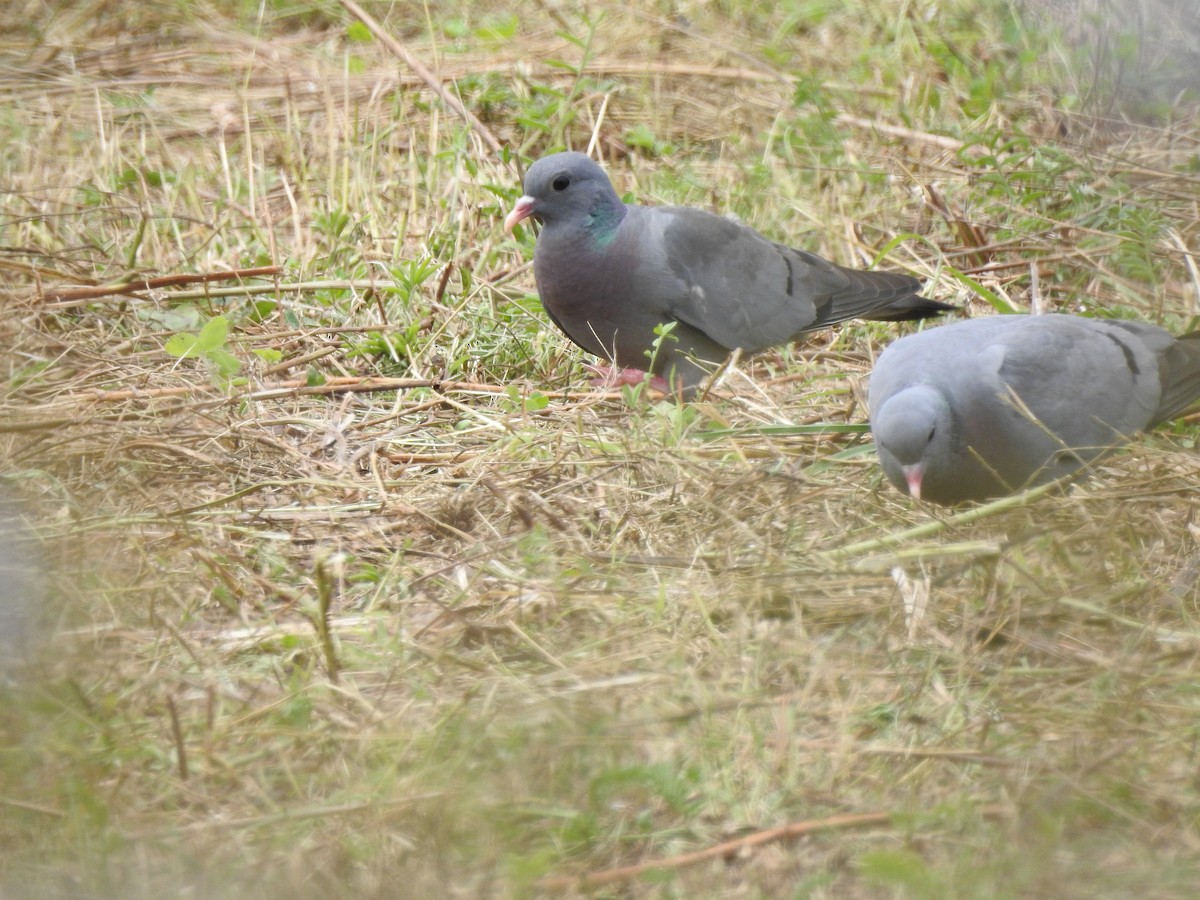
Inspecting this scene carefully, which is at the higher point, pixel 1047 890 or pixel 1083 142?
pixel 1083 142

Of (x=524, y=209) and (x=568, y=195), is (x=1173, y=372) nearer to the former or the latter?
(x=568, y=195)

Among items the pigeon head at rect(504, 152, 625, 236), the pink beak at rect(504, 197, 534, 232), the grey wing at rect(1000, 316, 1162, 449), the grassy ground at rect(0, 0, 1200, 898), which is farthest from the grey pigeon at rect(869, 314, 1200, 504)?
the pink beak at rect(504, 197, 534, 232)

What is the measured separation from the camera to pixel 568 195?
12.8ft

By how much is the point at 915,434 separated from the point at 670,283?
4.17ft

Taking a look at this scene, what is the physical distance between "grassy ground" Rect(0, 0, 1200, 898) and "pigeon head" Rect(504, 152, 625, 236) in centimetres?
50

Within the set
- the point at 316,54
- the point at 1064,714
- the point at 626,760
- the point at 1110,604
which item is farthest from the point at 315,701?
the point at 316,54

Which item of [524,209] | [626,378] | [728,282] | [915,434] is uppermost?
[524,209]

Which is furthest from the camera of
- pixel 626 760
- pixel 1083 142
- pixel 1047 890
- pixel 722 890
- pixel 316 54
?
pixel 316 54

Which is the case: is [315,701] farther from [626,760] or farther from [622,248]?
[622,248]

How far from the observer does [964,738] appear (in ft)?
7.70

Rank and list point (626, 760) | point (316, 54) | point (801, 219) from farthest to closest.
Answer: point (316, 54) → point (801, 219) → point (626, 760)

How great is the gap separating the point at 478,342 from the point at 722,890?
252 centimetres

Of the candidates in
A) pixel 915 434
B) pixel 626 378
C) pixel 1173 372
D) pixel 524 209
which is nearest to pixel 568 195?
pixel 524 209

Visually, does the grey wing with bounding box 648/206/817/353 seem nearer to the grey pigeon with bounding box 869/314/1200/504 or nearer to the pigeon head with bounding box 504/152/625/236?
the pigeon head with bounding box 504/152/625/236
